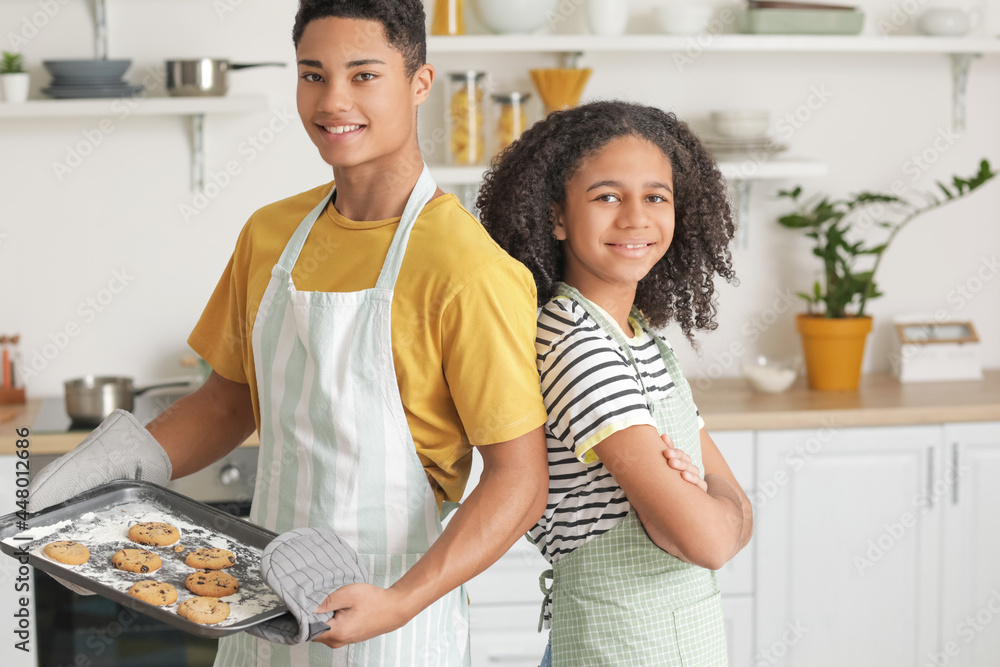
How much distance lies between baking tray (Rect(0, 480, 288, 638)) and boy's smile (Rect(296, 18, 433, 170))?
41 centimetres

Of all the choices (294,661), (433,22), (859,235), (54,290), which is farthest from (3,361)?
(859,235)

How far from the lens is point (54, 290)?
2484 millimetres

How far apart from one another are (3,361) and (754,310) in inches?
75.8

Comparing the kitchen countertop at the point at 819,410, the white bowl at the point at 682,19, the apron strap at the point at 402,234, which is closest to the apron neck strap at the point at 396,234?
the apron strap at the point at 402,234

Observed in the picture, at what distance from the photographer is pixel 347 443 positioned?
980mm

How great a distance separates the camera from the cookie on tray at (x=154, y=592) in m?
0.93

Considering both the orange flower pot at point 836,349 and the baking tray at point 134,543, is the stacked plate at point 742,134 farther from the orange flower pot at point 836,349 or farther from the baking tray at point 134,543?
the baking tray at point 134,543

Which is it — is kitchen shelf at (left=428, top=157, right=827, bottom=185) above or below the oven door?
above

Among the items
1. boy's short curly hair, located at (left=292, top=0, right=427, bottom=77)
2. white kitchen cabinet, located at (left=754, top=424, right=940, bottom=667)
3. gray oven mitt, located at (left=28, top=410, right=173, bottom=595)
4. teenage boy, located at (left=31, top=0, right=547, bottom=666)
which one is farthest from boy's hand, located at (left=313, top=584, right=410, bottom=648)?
white kitchen cabinet, located at (left=754, top=424, right=940, bottom=667)

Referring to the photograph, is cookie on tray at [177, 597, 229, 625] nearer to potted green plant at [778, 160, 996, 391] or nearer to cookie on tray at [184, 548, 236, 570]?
cookie on tray at [184, 548, 236, 570]

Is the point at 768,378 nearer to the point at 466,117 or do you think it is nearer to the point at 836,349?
the point at 836,349

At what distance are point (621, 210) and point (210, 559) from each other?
0.56 metres

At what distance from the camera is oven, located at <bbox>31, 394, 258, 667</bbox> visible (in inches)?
81.0

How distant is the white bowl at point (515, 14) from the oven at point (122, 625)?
3.74 feet
